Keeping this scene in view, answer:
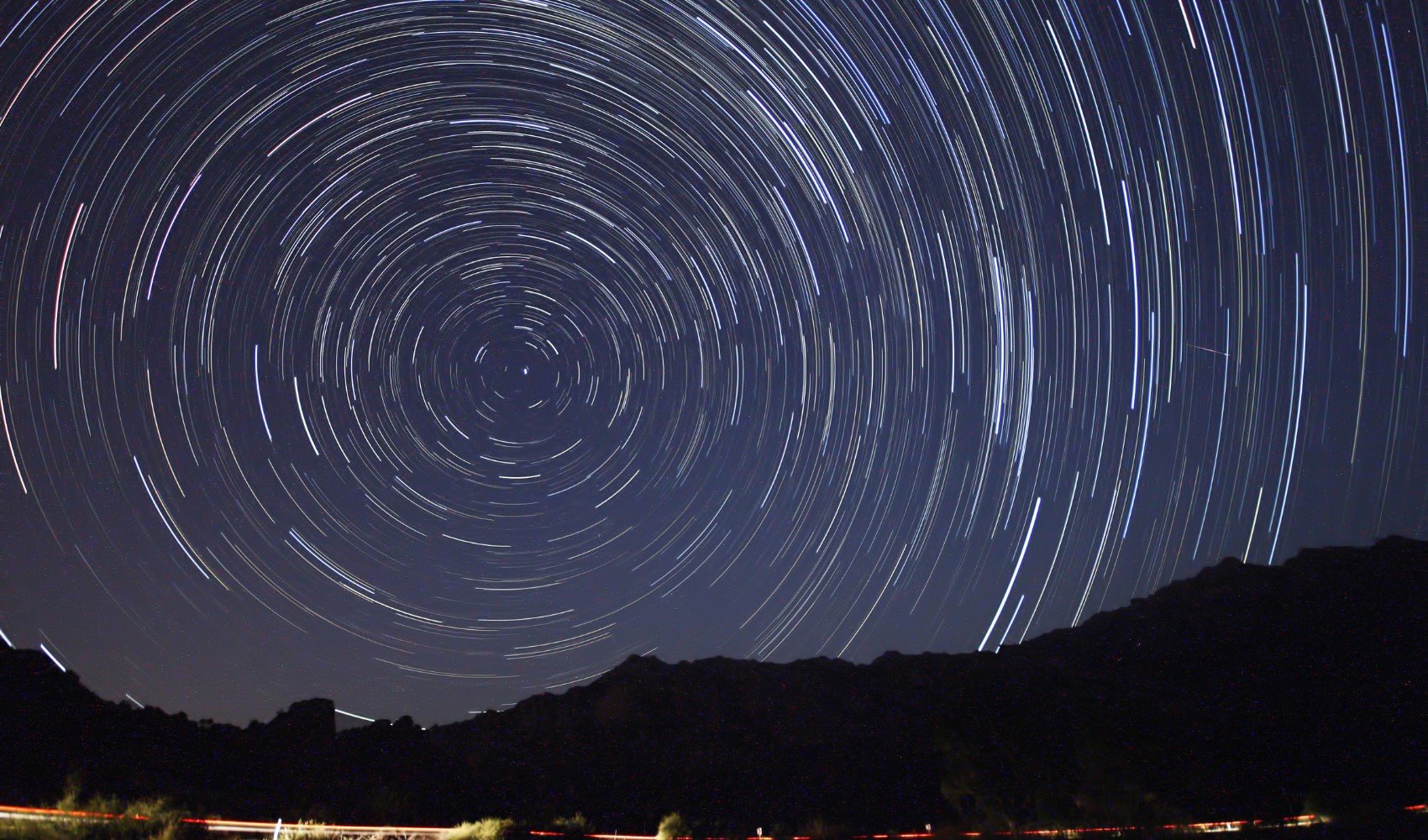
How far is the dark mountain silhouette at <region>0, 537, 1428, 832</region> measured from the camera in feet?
63.1

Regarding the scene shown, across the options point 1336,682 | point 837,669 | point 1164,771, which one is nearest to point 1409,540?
point 1336,682

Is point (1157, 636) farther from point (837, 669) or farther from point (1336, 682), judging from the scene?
point (837, 669)

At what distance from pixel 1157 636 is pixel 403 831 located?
47.8 m

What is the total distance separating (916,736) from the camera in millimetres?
36281

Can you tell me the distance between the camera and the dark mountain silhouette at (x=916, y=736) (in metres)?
19.2

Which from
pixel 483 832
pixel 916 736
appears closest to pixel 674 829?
pixel 483 832

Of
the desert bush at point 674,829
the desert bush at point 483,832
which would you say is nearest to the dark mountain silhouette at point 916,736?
the desert bush at point 483,832

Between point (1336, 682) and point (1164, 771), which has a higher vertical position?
point (1336, 682)

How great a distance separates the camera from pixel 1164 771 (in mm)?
20172

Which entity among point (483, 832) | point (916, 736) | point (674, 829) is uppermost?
point (916, 736)

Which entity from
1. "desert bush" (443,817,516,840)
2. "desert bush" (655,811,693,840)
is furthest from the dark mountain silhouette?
"desert bush" (655,811,693,840)

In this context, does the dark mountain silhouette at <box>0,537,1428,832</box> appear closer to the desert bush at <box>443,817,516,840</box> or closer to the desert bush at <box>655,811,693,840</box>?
the desert bush at <box>443,817,516,840</box>

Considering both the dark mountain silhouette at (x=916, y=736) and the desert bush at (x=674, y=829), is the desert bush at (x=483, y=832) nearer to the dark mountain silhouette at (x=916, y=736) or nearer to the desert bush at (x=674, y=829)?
the dark mountain silhouette at (x=916, y=736)

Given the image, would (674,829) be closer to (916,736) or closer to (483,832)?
(483,832)
